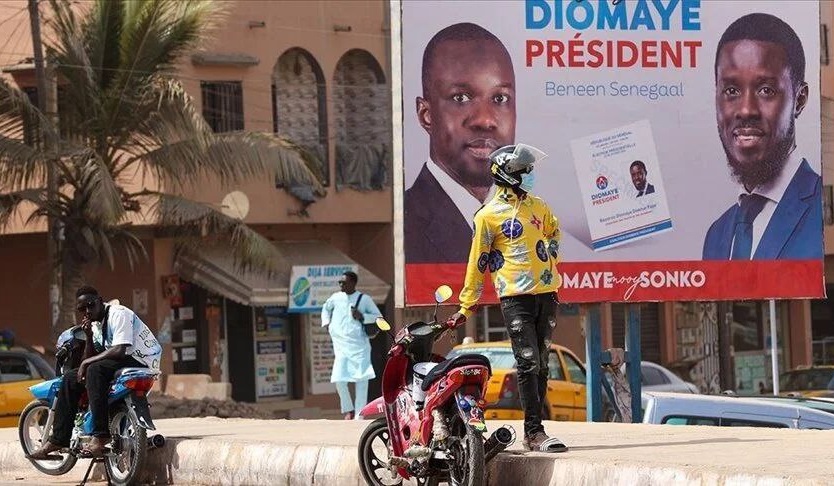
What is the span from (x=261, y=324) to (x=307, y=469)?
78.3ft

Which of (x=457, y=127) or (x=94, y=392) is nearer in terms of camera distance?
(x=94, y=392)

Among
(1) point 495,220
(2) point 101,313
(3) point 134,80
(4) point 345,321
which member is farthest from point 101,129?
(1) point 495,220

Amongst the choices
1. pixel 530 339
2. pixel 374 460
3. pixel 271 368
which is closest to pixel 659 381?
pixel 271 368

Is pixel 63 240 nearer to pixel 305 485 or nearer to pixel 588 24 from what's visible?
pixel 588 24

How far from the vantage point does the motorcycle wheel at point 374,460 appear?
9938 millimetres

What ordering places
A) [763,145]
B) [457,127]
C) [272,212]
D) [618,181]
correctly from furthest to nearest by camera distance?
[272,212]
[763,145]
[618,181]
[457,127]

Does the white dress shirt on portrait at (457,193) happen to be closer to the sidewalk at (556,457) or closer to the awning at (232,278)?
the sidewalk at (556,457)

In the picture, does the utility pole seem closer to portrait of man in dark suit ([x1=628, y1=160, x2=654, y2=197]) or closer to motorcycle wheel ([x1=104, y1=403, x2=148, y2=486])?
portrait of man in dark suit ([x1=628, y1=160, x2=654, y2=197])

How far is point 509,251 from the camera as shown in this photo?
9656 mm

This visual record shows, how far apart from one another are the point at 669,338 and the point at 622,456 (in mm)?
32422

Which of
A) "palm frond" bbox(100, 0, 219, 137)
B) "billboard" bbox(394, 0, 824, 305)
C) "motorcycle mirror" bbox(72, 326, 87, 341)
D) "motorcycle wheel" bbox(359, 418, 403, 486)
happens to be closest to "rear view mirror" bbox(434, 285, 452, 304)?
"motorcycle wheel" bbox(359, 418, 403, 486)

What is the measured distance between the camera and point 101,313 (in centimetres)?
1156

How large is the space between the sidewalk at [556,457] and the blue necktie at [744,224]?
284cm

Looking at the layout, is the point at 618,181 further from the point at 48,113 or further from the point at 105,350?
the point at 48,113
